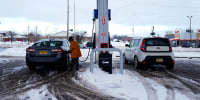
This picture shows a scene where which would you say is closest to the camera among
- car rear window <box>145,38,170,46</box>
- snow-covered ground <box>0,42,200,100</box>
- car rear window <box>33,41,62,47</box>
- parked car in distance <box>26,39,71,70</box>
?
snow-covered ground <box>0,42,200,100</box>

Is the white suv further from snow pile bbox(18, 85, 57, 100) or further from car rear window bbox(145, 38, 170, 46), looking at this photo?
snow pile bbox(18, 85, 57, 100)

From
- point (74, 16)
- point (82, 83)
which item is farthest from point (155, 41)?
point (74, 16)

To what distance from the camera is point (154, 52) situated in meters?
8.89

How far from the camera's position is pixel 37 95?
15.9 ft

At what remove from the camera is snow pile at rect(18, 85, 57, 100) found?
4.62m

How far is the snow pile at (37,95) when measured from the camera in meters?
4.62

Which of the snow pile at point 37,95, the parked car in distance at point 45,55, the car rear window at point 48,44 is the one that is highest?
the car rear window at point 48,44

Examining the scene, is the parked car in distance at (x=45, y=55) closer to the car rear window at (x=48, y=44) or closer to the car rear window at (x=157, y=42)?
the car rear window at (x=48, y=44)

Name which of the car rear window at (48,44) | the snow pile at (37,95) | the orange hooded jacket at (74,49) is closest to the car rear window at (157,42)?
the orange hooded jacket at (74,49)

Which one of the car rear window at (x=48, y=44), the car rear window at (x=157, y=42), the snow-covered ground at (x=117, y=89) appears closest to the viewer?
the snow-covered ground at (x=117, y=89)

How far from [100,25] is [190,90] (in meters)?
4.09

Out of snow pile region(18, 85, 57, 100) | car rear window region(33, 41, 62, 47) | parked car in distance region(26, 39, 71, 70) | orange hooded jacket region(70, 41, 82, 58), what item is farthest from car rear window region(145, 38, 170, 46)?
snow pile region(18, 85, 57, 100)

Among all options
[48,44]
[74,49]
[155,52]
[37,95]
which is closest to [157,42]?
[155,52]

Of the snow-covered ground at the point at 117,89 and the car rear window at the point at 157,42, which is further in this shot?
the car rear window at the point at 157,42
